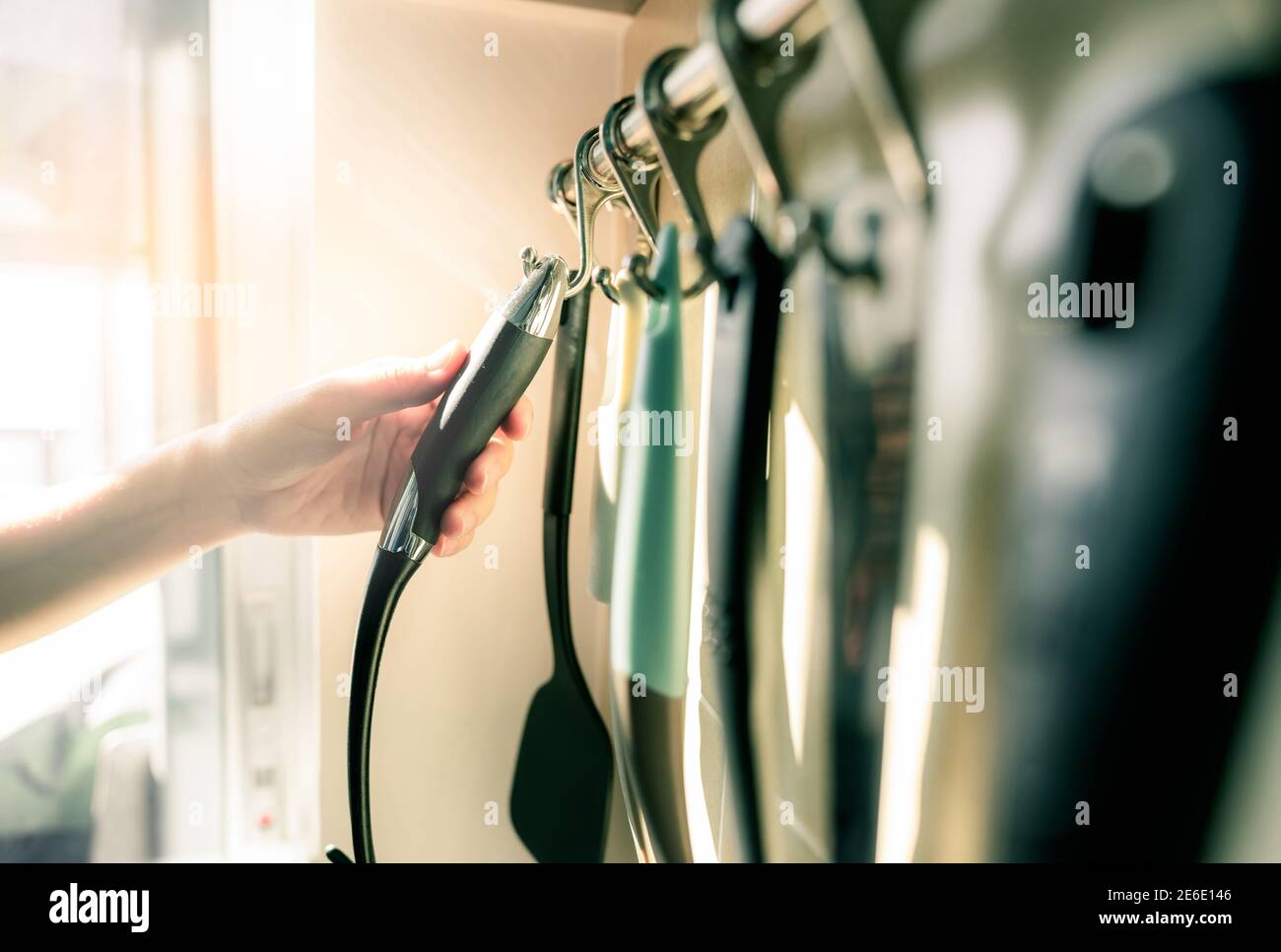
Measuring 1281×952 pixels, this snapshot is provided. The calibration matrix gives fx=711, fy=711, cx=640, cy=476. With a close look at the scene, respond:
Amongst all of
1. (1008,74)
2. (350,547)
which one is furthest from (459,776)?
(1008,74)

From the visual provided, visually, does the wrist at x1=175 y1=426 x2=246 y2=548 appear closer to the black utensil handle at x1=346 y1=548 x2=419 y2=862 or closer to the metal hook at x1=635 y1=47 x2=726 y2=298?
the black utensil handle at x1=346 y1=548 x2=419 y2=862

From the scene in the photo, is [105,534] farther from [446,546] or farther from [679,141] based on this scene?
[679,141]

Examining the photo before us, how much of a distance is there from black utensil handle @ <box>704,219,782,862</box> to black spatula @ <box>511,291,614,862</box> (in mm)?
166

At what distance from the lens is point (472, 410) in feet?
1.08

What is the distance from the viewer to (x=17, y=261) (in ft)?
1.67

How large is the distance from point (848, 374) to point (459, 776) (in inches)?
16.4

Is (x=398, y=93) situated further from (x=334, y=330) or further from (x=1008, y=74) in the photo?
(x=1008, y=74)

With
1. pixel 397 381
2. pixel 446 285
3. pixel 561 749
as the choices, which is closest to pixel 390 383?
pixel 397 381

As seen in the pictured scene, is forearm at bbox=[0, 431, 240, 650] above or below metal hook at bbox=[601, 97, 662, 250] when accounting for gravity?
below

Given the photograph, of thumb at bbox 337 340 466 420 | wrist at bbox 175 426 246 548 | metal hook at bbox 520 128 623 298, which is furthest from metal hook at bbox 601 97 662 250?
wrist at bbox 175 426 246 548

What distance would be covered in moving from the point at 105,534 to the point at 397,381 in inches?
8.1

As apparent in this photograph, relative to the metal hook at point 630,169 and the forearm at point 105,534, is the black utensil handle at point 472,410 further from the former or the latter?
the forearm at point 105,534

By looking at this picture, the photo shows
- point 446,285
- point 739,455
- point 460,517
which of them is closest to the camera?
point 739,455

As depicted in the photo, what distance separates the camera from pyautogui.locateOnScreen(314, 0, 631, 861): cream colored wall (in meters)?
0.47
